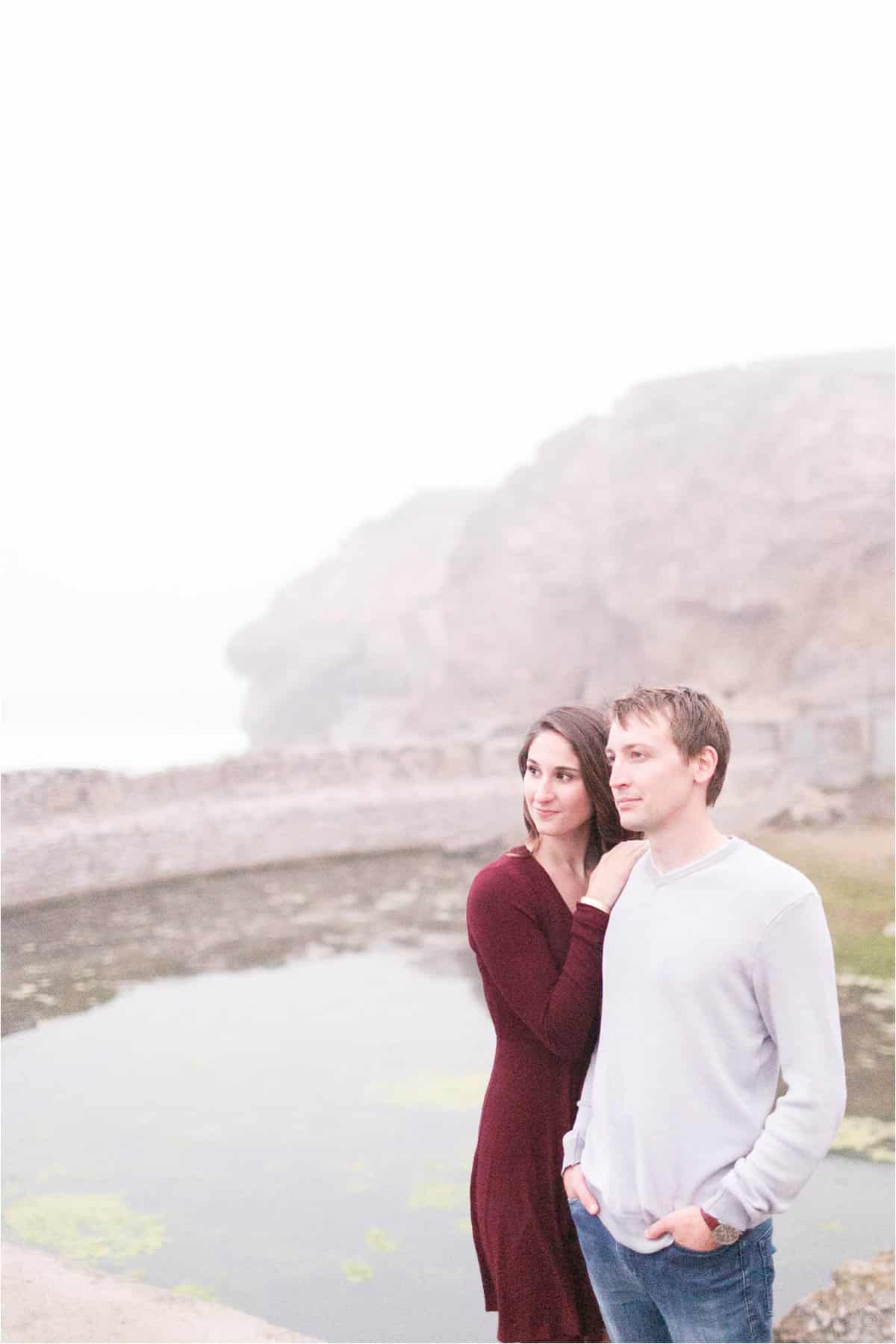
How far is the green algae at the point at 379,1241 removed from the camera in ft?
11.2

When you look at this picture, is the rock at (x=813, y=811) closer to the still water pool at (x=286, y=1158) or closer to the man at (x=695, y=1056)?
the still water pool at (x=286, y=1158)

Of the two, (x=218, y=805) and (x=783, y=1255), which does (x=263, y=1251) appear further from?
(x=218, y=805)

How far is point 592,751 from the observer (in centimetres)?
167

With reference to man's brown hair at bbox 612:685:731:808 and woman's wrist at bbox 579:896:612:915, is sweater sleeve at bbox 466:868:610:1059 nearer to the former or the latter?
woman's wrist at bbox 579:896:612:915

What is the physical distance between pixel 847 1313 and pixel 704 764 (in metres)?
2.02

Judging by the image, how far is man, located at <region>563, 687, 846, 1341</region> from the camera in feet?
4.31

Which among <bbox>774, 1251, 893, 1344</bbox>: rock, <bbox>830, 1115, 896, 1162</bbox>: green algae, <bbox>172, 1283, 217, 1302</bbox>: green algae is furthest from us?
<bbox>830, 1115, 896, 1162</bbox>: green algae

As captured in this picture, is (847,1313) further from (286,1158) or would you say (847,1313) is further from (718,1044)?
(286,1158)

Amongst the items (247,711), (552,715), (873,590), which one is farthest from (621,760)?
(247,711)

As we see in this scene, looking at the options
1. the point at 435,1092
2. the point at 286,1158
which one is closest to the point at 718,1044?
the point at 286,1158

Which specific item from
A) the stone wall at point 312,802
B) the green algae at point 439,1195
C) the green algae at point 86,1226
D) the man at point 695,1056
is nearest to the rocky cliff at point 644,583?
the stone wall at point 312,802

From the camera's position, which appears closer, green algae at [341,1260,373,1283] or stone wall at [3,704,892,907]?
green algae at [341,1260,373,1283]

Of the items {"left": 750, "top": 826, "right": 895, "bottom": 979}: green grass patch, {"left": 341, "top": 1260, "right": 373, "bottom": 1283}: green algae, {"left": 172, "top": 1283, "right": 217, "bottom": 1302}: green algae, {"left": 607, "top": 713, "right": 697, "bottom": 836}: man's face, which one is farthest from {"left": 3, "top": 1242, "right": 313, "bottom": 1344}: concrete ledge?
{"left": 750, "top": 826, "right": 895, "bottom": 979}: green grass patch

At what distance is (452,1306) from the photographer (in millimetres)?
3102
